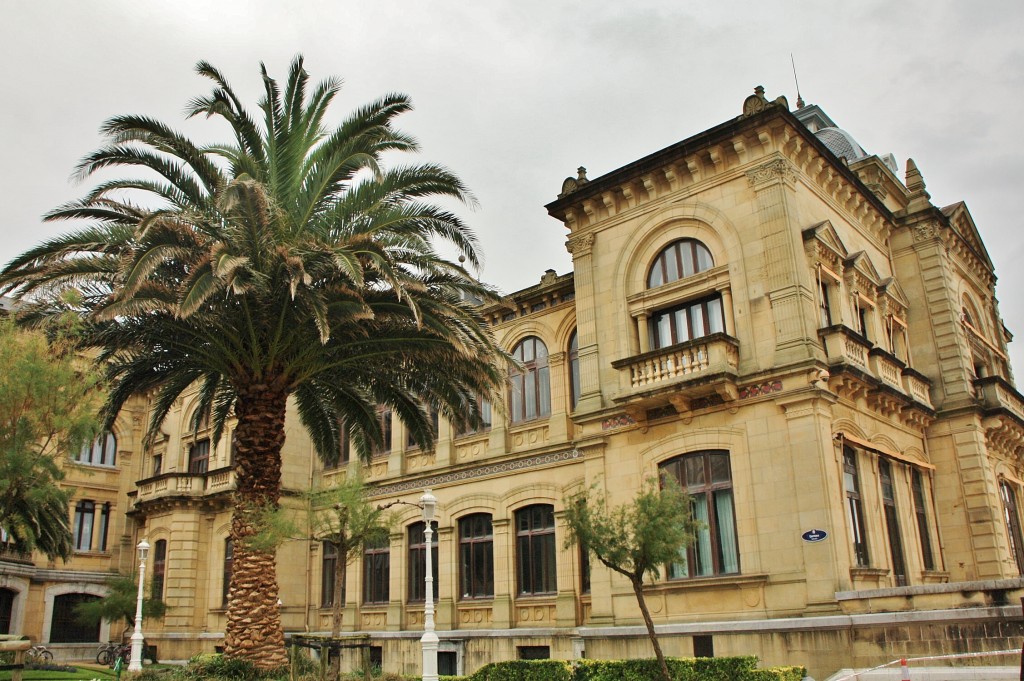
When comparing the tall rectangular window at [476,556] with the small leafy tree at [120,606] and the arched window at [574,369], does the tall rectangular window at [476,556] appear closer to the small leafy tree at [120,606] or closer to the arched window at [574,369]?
the arched window at [574,369]

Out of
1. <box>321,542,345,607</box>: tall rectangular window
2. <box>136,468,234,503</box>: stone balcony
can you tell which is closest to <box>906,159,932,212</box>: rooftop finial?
<box>321,542,345,607</box>: tall rectangular window

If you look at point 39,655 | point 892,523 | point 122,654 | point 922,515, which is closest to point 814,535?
point 892,523

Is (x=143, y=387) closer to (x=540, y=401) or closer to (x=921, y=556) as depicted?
(x=540, y=401)

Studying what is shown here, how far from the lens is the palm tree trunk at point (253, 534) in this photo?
1672 centimetres

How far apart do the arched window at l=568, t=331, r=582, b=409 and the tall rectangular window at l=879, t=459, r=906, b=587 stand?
27.4 feet

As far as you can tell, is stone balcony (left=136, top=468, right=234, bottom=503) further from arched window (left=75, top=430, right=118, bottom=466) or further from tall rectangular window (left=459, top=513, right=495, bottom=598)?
tall rectangular window (left=459, top=513, right=495, bottom=598)

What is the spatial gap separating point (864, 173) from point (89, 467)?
31.8 metres

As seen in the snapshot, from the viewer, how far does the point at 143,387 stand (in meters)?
19.4

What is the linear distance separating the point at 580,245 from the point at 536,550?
8.69m

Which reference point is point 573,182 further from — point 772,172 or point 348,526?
point 348,526

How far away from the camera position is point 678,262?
2238cm

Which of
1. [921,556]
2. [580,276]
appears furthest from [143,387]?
[921,556]

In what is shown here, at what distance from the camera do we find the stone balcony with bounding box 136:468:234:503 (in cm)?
3347

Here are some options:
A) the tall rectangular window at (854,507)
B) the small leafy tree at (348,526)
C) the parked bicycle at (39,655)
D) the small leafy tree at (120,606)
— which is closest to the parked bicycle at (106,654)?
the small leafy tree at (120,606)
